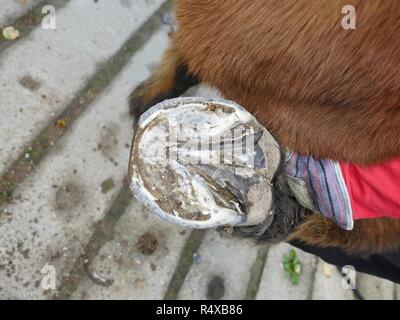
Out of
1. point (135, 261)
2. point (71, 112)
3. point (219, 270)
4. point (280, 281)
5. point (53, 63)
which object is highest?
point (53, 63)

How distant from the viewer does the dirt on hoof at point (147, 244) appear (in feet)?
4.19

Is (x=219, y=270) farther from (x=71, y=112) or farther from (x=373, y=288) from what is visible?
(x=373, y=288)

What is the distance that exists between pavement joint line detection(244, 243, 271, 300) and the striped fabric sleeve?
2.34 feet

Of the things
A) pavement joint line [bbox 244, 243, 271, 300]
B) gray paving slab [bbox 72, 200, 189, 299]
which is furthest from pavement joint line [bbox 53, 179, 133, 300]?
A: pavement joint line [bbox 244, 243, 271, 300]

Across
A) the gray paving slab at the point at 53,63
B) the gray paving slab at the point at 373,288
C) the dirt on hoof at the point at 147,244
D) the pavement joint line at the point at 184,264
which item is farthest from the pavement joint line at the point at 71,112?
the gray paving slab at the point at 373,288

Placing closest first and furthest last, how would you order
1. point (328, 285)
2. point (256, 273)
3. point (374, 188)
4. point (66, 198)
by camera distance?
point (374, 188)
point (66, 198)
point (256, 273)
point (328, 285)

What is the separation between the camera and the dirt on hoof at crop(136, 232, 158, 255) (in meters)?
1.28

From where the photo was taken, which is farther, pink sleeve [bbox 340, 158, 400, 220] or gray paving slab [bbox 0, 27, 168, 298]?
gray paving slab [bbox 0, 27, 168, 298]

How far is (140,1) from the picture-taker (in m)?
1.56

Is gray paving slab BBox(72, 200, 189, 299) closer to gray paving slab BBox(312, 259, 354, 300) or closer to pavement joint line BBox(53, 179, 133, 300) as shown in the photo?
pavement joint line BBox(53, 179, 133, 300)

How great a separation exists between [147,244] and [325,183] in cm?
66

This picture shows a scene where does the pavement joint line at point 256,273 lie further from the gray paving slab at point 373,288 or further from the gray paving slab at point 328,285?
the gray paving slab at point 373,288

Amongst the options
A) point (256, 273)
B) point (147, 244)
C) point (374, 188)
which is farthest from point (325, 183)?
point (256, 273)

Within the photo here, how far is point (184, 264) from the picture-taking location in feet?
4.42
